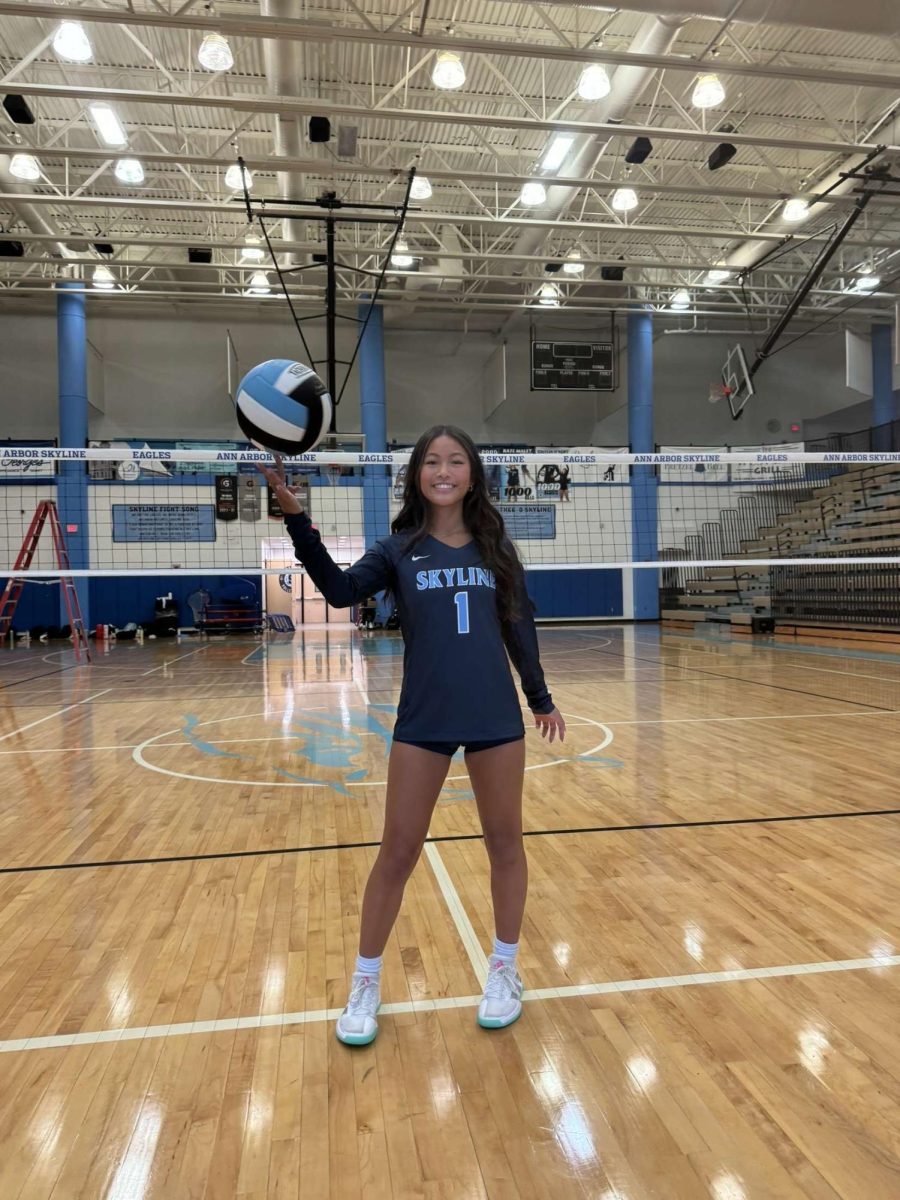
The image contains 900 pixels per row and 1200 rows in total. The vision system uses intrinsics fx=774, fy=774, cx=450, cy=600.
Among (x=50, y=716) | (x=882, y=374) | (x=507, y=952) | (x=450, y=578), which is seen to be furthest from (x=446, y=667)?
(x=882, y=374)

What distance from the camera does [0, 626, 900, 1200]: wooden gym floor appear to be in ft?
4.64

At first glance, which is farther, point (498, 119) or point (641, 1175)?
point (498, 119)

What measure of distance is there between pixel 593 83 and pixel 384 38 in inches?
107

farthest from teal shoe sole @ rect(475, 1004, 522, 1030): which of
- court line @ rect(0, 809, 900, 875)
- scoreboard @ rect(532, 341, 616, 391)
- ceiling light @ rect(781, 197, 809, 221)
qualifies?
scoreboard @ rect(532, 341, 616, 391)

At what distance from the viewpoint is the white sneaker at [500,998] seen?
1834 mm

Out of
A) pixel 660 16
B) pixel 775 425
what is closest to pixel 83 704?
pixel 660 16

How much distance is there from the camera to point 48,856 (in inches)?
123

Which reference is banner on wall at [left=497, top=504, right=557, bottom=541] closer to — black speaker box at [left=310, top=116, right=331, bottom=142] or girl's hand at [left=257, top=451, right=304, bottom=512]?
black speaker box at [left=310, top=116, right=331, bottom=142]

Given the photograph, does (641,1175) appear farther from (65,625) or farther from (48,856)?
(65,625)

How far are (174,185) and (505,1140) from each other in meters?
15.8

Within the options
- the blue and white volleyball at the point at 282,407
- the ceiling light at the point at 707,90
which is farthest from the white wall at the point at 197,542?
the blue and white volleyball at the point at 282,407

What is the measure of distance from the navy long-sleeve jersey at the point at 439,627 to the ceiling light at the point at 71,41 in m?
9.93

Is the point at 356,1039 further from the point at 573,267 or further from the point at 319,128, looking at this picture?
the point at 573,267

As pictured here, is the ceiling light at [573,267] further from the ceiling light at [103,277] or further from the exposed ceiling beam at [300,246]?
the ceiling light at [103,277]
